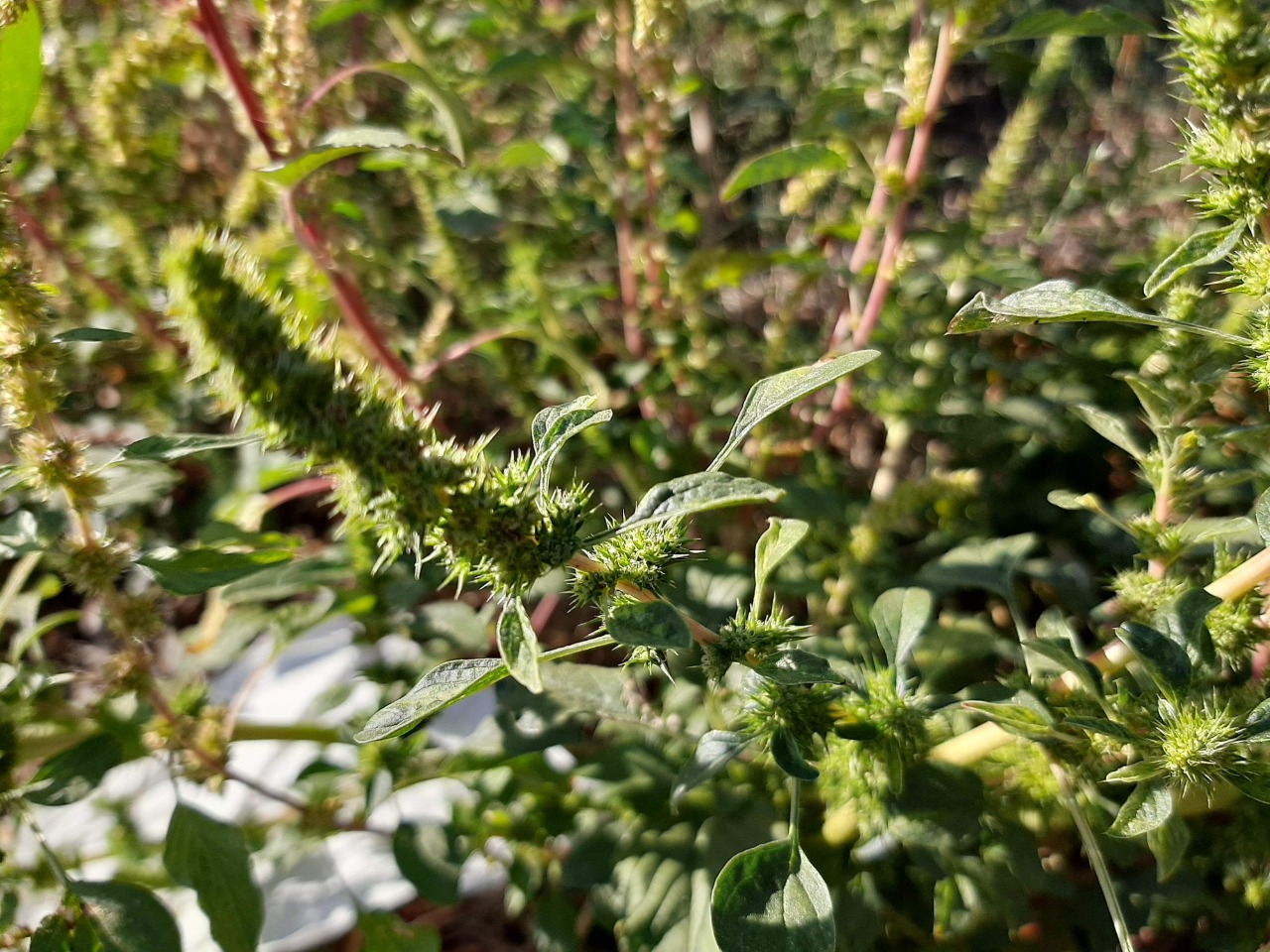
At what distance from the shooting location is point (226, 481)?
2473 millimetres

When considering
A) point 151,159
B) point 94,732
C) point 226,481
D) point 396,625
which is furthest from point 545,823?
point 151,159

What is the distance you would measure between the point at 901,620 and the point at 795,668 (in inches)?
15.6

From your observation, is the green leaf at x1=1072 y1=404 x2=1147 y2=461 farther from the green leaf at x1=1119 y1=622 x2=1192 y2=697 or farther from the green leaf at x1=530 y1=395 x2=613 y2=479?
the green leaf at x1=530 y1=395 x2=613 y2=479

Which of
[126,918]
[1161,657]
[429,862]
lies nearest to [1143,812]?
A: [1161,657]

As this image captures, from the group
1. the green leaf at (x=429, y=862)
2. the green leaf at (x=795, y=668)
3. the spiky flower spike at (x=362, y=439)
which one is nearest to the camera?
the spiky flower spike at (x=362, y=439)

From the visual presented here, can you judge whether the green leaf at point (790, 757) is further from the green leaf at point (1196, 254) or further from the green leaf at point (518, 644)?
the green leaf at point (1196, 254)

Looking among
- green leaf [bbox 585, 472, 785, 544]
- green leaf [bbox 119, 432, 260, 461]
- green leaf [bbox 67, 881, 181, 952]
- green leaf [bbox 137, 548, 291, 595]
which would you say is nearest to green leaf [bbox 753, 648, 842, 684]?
green leaf [bbox 585, 472, 785, 544]

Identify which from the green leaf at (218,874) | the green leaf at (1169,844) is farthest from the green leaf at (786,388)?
the green leaf at (218,874)

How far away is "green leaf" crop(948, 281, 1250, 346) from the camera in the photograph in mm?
901

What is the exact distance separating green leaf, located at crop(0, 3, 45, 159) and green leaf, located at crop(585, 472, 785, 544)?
0.92 m

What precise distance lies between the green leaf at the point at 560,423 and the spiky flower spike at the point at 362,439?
0.19 feet

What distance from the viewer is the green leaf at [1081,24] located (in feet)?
4.78

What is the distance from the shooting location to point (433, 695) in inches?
37.0

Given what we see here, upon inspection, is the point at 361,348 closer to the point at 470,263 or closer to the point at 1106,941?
the point at 470,263
